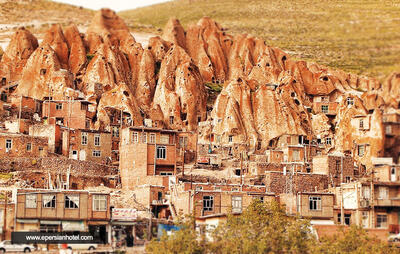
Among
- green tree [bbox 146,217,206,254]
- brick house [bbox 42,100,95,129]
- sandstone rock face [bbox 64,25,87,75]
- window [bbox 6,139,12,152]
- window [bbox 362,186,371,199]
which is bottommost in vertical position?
green tree [bbox 146,217,206,254]

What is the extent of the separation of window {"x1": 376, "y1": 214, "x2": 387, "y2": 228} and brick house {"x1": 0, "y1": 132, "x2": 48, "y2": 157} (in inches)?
1020

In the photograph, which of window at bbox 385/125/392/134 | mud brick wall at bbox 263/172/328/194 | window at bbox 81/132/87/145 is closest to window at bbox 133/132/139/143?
window at bbox 81/132/87/145

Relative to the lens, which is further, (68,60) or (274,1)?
(68,60)

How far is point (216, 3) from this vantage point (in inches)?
4077

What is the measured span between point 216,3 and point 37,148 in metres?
45.1

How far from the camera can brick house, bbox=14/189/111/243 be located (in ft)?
152

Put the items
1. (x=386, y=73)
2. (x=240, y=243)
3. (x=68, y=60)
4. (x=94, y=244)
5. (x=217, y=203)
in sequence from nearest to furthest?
(x=386, y=73)
(x=240, y=243)
(x=94, y=244)
(x=217, y=203)
(x=68, y=60)

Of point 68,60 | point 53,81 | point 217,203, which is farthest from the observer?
point 68,60

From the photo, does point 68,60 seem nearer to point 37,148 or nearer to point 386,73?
point 37,148

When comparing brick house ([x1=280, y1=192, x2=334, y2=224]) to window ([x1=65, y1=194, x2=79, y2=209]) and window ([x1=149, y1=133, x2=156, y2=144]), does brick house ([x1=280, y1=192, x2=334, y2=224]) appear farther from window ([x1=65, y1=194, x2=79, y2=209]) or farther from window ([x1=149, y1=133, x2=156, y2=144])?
window ([x1=149, y1=133, x2=156, y2=144])

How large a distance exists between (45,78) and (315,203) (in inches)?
1662

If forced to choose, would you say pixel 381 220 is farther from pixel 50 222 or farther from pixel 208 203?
pixel 50 222

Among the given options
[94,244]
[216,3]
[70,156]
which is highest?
[216,3]

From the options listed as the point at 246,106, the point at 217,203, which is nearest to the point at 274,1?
the point at 217,203
